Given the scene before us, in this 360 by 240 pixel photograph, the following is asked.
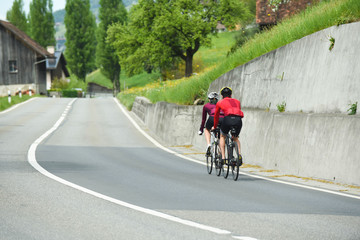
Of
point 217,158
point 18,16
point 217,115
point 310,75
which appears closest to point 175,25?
point 310,75

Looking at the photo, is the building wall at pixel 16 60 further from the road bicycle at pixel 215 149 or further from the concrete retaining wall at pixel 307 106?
the road bicycle at pixel 215 149

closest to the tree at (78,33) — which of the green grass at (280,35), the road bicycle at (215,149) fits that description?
the green grass at (280,35)

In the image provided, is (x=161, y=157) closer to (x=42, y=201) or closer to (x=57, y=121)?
(x=42, y=201)

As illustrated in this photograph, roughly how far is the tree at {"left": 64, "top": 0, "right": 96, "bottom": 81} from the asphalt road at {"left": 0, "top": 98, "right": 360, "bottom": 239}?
8298cm

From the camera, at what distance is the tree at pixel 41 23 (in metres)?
99.2

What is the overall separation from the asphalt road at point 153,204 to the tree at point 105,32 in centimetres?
7927

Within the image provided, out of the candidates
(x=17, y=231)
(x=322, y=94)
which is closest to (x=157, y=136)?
(x=322, y=94)

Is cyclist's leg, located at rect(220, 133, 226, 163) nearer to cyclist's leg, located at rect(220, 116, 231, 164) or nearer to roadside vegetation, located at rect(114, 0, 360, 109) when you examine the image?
cyclist's leg, located at rect(220, 116, 231, 164)

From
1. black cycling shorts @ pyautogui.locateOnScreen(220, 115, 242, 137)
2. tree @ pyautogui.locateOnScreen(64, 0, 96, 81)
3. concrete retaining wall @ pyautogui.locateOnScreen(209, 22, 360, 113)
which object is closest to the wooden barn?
tree @ pyautogui.locateOnScreen(64, 0, 96, 81)

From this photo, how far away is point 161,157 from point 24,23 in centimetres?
10259

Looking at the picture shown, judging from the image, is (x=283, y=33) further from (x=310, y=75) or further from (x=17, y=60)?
(x=17, y=60)

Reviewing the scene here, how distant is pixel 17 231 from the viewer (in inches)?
231

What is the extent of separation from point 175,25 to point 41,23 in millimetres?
53232

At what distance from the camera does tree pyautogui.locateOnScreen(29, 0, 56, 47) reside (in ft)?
326
